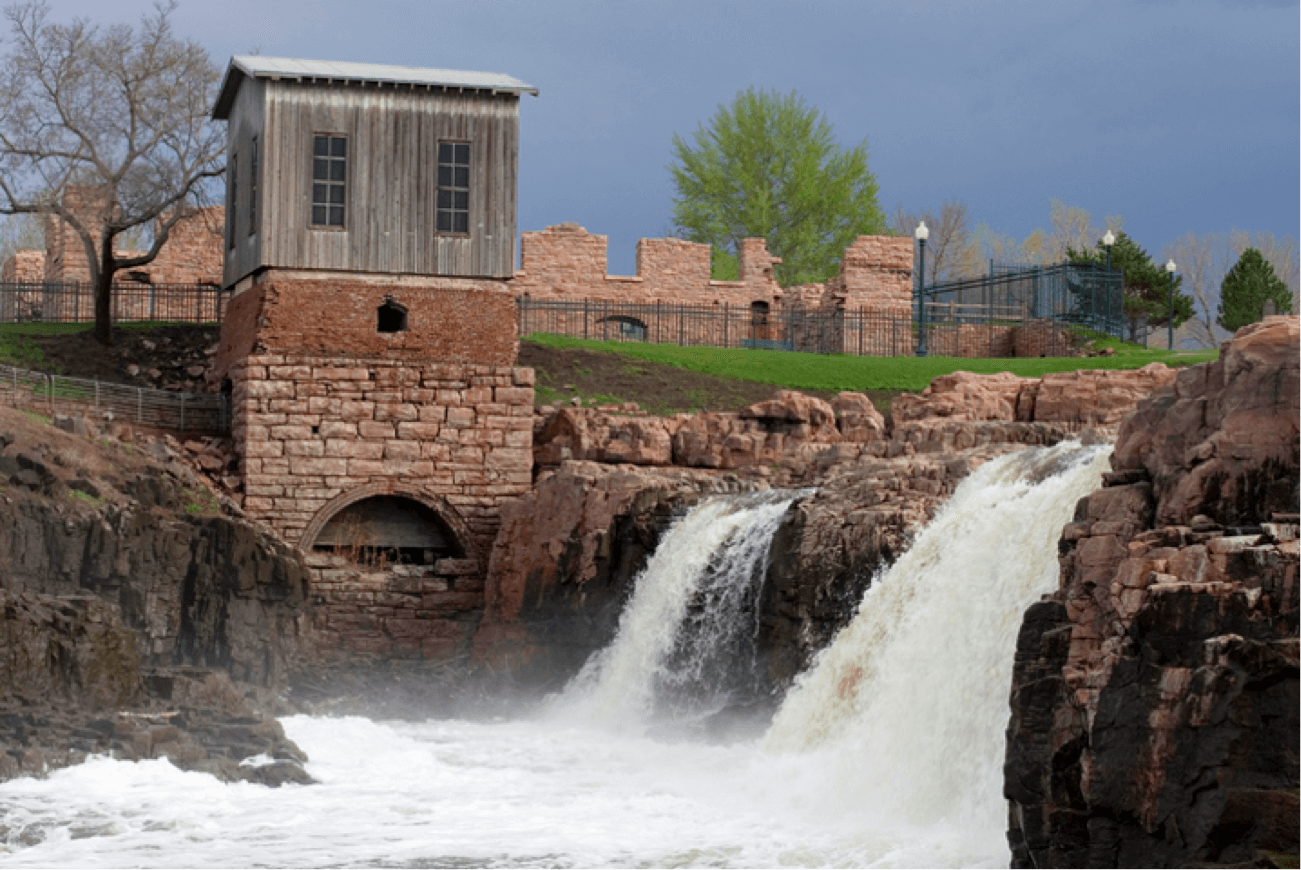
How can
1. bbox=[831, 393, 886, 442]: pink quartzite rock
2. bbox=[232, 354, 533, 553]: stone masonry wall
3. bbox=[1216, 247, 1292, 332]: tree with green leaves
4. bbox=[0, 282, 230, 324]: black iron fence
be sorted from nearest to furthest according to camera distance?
bbox=[232, 354, 533, 553]: stone masonry wall → bbox=[831, 393, 886, 442]: pink quartzite rock → bbox=[0, 282, 230, 324]: black iron fence → bbox=[1216, 247, 1292, 332]: tree with green leaves

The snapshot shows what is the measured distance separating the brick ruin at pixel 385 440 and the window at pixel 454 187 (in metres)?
1.01

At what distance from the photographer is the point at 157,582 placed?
24.5 meters

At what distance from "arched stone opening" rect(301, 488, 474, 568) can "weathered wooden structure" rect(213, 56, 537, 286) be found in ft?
Answer: 12.8

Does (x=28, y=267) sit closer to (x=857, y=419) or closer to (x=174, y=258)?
(x=174, y=258)

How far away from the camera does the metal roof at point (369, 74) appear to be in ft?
91.8

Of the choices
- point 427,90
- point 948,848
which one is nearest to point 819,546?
point 948,848

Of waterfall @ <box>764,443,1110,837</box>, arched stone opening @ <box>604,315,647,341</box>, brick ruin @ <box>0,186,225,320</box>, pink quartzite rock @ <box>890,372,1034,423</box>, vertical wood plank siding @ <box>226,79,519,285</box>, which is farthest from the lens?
arched stone opening @ <box>604,315,647,341</box>

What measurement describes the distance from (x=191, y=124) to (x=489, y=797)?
2011 cm

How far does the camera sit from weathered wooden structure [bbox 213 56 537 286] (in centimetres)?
2788

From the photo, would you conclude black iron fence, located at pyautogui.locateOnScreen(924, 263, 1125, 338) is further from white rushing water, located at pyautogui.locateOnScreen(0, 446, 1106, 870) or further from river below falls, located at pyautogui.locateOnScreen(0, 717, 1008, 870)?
river below falls, located at pyautogui.locateOnScreen(0, 717, 1008, 870)

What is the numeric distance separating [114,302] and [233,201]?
24.9 ft

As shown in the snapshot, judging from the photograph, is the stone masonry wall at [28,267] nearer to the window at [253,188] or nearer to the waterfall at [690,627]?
the window at [253,188]

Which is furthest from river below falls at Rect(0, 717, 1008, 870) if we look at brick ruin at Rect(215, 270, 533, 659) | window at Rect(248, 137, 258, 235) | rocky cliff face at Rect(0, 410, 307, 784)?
window at Rect(248, 137, 258, 235)

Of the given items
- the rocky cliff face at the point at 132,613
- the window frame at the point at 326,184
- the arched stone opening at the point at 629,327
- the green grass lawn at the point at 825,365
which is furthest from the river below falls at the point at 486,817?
the arched stone opening at the point at 629,327
